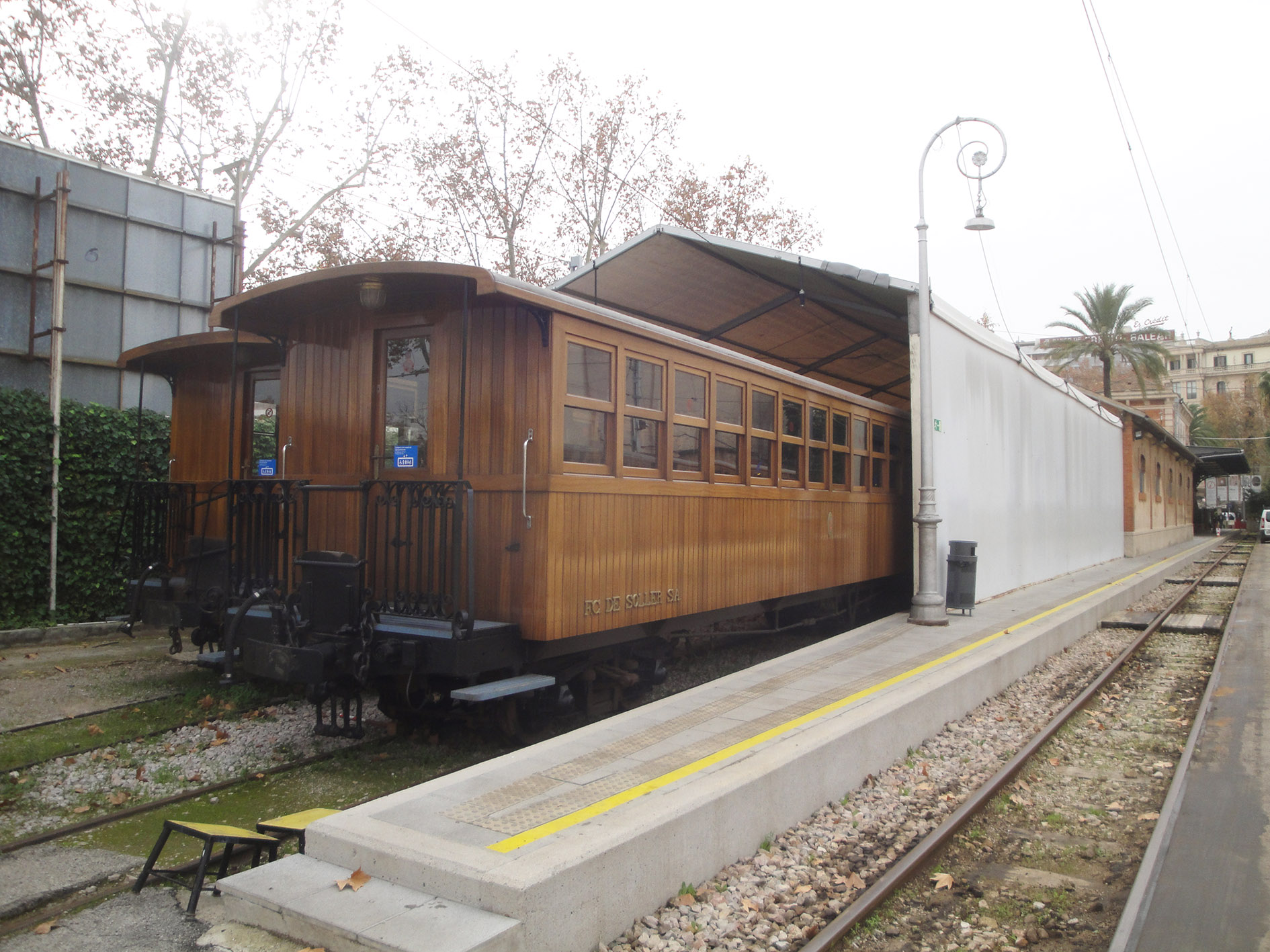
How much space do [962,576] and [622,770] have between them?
779cm

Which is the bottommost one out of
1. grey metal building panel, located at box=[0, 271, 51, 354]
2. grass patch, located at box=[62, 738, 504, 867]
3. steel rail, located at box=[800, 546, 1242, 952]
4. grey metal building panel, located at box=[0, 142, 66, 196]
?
grass patch, located at box=[62, 738, 504, 867]

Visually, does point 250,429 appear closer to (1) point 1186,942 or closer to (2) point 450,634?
(2) point 450,634

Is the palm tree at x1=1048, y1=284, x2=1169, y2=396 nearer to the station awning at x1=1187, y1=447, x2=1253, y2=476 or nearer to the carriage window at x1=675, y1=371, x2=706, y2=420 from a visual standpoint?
the station awning at x1=1187, y1=447, x2=1253, y2=476

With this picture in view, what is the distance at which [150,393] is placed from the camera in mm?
12680

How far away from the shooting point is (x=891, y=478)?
12.4 m

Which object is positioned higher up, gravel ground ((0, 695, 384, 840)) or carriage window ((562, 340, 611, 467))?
carriage window ((562, 340, 611, 467))

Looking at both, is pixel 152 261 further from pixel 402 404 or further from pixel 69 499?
pixel 402 404

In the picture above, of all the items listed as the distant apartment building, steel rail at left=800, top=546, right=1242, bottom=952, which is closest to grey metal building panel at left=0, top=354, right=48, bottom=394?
steel rail at left=800, top=546, right=1242, bottom=952

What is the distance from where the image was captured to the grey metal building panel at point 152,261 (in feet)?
40.9

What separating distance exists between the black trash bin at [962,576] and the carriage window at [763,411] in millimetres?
3948

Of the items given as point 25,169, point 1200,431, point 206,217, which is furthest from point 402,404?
point 1200,431

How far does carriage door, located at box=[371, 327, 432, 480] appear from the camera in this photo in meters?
6.38

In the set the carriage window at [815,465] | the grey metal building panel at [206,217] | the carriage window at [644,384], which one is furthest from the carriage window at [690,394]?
the grey metal building panel at [206,217]

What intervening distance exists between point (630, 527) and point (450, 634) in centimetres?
161
